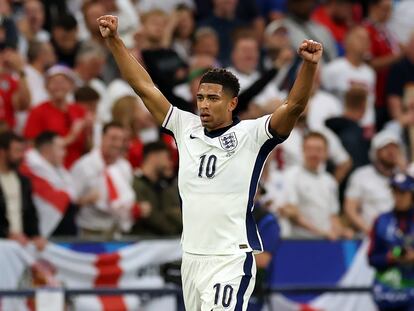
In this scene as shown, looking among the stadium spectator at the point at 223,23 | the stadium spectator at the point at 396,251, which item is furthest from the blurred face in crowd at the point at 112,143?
the stadium spectator at the point at 223,23

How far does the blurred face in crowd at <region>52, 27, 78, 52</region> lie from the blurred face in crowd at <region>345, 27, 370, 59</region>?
3837 mm

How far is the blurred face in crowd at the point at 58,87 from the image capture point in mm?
14391

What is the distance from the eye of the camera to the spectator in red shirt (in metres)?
14.3

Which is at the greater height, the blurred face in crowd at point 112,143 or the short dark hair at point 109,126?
the short dark hair at point 109,126

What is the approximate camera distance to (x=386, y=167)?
51.6 feet

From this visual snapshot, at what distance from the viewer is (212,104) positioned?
9.01m

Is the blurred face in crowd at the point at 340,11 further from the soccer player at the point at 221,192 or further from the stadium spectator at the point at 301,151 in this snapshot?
the soccer player at the point at 221,192

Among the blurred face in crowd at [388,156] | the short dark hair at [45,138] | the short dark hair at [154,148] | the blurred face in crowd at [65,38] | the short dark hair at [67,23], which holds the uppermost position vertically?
the short dark hair at [67,23]

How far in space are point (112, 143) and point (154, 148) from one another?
1.58 ft

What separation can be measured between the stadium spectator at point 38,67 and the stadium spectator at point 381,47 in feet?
17.2

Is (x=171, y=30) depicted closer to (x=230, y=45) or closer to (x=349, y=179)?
(x=230, y=45)

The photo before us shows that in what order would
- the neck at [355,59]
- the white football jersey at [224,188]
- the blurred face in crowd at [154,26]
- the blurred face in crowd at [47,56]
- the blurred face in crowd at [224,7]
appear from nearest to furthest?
the white football jersey at [224,188], the blurred face in crowd at [47,56], the blurred face in crowd at [154,26], the neck at [355,59], the blurred face in crowd at [224,7]

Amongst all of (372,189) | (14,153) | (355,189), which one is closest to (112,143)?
(14,153)

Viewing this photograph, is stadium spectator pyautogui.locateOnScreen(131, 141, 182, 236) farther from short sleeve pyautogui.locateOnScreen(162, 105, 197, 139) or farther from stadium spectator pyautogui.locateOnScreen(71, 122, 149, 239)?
short sleeve pyautogui.locateOnScreen(162, 105, 197, 139)
